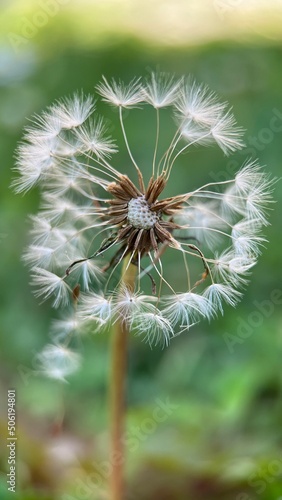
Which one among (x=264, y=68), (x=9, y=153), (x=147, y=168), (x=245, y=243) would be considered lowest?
(x=245, y=243)

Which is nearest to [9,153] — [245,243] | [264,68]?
[264,68]

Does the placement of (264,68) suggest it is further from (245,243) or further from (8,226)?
(245,243)

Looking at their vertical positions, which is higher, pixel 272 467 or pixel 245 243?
pixel 245 243

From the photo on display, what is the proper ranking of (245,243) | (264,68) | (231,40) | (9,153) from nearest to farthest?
(245,243) → (9,153) → (264,68) → (231,40)
